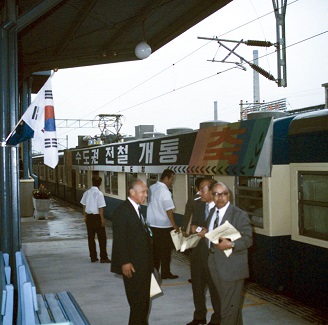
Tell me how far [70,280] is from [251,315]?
363cm

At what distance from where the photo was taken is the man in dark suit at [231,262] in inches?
182

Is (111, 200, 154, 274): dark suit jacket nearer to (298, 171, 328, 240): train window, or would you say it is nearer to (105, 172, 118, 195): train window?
(298, 171, 328, 240): train window

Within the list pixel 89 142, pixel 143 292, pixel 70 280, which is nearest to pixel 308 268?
pixel 143 292

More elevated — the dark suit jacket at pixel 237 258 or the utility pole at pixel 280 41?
the utility pole at pixel 280 41

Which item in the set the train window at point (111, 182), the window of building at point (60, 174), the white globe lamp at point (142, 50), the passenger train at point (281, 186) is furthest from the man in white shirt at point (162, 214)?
the window of building at point (60, 174)

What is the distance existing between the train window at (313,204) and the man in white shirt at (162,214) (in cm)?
218

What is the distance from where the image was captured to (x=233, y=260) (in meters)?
4.66

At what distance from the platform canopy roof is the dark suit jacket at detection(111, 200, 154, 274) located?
5.38 metres

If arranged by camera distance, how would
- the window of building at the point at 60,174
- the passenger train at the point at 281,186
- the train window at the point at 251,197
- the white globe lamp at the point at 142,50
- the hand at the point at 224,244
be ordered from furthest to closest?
1. the window of building at the point at 60,174
2. the white globe lamp at the point at 142,50
3. the train window at the point at 251,197
4. the passenger train at the point at 281,186
5. the hand at the point at 224,244

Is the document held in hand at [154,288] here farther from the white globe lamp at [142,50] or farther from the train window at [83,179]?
the train window at [83,179]

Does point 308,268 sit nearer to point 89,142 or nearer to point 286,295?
point 286,295

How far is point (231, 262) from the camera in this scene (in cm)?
465

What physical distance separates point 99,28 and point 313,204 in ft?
25.9

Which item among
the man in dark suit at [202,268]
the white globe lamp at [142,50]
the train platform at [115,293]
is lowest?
the train platform at [115,293]
